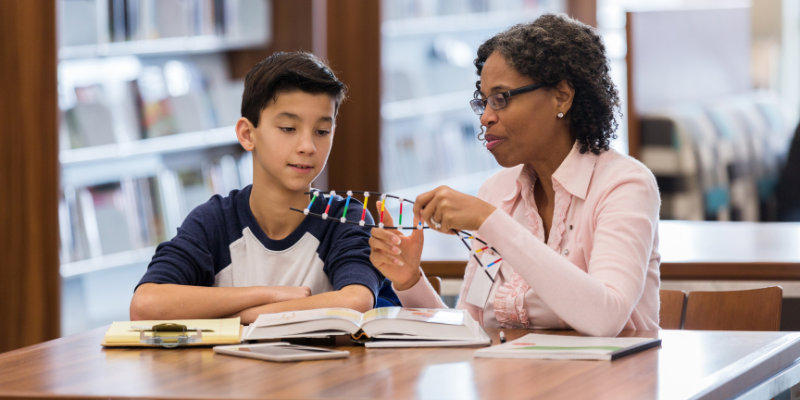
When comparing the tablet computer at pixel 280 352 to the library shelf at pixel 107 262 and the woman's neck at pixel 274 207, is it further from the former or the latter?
the library shelf at pixel 107 262

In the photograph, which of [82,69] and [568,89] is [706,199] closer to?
[568,89]

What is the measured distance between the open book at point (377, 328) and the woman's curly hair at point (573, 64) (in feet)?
1.84

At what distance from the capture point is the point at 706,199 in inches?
161

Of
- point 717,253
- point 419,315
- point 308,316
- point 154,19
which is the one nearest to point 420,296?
point 419,315

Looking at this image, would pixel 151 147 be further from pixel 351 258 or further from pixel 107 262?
pixel 351 258

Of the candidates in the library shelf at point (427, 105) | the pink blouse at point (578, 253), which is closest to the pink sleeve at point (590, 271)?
the pink blouse at point (578, 253)

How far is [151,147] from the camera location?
3361 millimetres

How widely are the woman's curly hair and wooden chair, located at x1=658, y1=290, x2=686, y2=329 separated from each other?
1.36 ft

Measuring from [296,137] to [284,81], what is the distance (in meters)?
0.12

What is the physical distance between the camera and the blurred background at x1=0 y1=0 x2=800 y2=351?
250 centimetres

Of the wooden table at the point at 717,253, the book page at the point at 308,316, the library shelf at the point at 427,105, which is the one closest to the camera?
the book page at the point at 308,316

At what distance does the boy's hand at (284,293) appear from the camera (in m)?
1.53

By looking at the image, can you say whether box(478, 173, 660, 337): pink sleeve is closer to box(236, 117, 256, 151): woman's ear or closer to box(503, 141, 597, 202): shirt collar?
box(503, 141, 597, 202): shirt collar

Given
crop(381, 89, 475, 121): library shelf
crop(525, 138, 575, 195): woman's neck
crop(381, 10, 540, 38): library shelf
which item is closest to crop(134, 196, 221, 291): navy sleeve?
crop(525, 138, 575, 195): woman's neck
